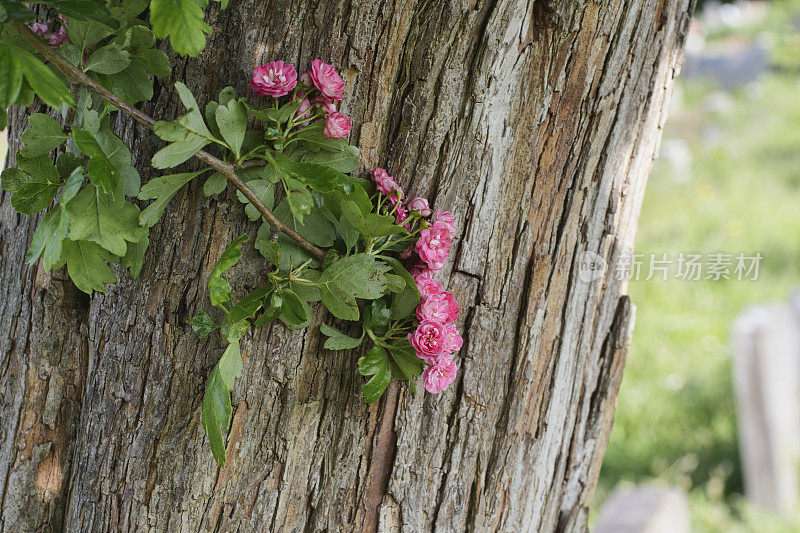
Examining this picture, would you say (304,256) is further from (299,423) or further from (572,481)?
(572,481)

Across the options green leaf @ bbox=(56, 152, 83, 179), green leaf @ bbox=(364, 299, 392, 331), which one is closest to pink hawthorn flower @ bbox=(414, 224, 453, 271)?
green leaf @ bbox=(364, 299, 392, 331)

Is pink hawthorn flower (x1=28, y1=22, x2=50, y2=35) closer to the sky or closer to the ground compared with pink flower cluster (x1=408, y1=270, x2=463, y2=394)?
→ closer to the sky

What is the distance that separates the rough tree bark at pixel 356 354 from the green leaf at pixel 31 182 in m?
0.13

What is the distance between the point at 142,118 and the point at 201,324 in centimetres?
31

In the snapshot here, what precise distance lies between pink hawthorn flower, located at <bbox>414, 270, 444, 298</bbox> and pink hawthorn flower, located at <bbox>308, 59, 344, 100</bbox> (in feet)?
1.02

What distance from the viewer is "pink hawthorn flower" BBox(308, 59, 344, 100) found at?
40.3 inches

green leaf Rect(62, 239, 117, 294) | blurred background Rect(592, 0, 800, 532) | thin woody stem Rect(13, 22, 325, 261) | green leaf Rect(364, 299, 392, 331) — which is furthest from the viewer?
blurred background Rect(592, 0, 800, 532)

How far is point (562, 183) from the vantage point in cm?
A: 122

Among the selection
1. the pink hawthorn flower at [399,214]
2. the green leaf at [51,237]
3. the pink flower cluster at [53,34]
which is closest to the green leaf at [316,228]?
the pink hawthorn flower at [399,214]

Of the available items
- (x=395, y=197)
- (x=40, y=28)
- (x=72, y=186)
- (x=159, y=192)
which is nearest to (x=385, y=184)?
(x=395, y=197)

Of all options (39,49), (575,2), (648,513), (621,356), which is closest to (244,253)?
(39,49)

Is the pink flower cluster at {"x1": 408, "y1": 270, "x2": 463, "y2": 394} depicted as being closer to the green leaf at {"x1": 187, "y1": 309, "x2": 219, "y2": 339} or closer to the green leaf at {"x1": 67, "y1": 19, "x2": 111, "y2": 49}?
the green leaf at {"x1": 187, "y1": 309, "x2": 219, "y2": 339}

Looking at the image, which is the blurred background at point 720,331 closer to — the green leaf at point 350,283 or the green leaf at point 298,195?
the green leaf at point 350,283

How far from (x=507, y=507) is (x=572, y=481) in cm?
20
